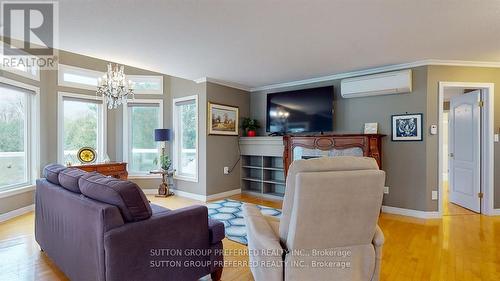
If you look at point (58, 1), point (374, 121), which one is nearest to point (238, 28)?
point (58, 1)

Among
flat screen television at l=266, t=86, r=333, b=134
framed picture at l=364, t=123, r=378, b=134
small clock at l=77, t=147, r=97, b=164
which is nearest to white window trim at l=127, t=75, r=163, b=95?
small clock at l=77, t=147, r=97, b=164

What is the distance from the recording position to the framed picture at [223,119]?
4.96 metres

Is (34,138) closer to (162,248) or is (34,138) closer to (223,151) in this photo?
(223,151)

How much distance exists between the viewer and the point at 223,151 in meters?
5.24

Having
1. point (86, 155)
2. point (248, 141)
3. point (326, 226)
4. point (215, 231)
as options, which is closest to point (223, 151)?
point (248, 141)

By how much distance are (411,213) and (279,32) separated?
3371 millimetres

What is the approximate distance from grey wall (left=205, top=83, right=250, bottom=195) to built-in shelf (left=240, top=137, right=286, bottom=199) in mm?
199

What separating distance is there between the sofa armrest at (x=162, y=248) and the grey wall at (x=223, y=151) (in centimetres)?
298

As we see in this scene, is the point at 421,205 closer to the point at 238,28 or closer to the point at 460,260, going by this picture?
the point at 460,260

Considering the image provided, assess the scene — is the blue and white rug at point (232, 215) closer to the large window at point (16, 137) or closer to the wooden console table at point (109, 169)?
the wooden console table at point (109, 169)

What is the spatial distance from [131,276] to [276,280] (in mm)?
923

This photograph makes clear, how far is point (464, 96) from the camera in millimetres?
4348

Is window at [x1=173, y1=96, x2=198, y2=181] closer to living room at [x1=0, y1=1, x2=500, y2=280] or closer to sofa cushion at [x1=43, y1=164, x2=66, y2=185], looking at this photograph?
living room at [x1=0, y1=1, x2=500, y2=280]

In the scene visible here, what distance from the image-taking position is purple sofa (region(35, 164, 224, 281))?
61.7 inches
